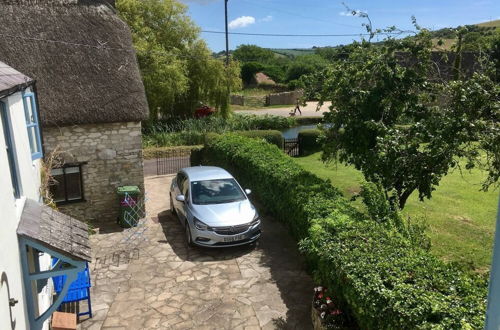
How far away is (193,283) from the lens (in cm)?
918

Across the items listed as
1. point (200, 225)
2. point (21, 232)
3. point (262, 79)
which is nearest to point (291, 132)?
point (200, 225)

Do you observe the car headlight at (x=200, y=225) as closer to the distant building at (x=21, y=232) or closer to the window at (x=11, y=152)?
the distant building at (x=21, y=232)

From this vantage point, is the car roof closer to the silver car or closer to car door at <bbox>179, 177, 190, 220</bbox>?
the silver car

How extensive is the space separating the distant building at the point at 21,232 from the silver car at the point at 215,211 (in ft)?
13.8

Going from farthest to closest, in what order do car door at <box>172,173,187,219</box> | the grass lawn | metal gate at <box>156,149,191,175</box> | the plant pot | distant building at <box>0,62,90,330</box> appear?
metal gate at <box>156,149,191,175</box> < car door at <box>172,173,187,219</box> < the grass lawn < the plant pot < distant building at <box>0,62,90,330</box>

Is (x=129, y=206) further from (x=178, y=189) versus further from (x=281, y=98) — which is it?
(x=281, y=98)

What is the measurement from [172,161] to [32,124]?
45.8 feet

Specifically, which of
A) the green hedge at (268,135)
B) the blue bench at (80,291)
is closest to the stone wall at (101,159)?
the blue bench at (80,291)

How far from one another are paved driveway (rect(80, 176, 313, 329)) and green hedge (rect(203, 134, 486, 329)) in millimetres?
886

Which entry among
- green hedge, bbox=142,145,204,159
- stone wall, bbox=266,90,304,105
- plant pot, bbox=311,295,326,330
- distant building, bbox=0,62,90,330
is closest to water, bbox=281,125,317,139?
green hedge, bbox=142,145,204,159

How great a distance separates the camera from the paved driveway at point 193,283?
791 centimetres

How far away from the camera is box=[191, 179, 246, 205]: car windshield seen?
1109 cm

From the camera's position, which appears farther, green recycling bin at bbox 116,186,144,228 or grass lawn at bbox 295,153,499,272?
green recycling bin at bbox 116,186,144,228

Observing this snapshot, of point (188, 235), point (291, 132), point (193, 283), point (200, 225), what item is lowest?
point (291, 132)
